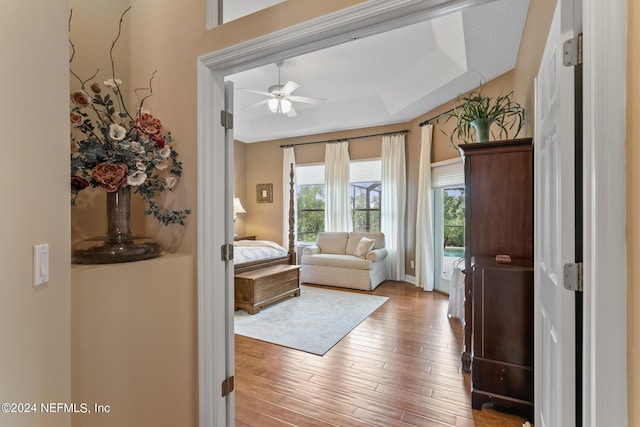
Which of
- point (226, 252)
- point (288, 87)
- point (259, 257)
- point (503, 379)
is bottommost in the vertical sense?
point (503, 379)

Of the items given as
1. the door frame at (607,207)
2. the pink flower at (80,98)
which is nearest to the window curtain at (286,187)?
the pink flower at (80,98)

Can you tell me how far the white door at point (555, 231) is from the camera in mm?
953

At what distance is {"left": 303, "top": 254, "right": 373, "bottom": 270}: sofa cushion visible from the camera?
4.99 meters

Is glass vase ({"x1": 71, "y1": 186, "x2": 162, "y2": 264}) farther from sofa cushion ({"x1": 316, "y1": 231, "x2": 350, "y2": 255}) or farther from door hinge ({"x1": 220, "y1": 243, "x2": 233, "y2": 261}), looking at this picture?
sofa cushion ({"x1": 316, "y1": 231, "x2": 350, "y2": 255})

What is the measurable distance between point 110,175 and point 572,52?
1.75 m

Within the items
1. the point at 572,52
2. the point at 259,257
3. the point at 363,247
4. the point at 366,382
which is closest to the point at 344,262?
the point at 363,247

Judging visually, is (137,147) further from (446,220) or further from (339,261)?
(446,220)

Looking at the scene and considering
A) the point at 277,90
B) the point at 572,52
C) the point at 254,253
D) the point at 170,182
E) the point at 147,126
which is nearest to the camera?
the point at 572,52

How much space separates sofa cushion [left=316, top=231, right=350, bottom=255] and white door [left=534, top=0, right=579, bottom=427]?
4.25 m

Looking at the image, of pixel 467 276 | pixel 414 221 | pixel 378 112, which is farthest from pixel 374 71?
pixel 467 276

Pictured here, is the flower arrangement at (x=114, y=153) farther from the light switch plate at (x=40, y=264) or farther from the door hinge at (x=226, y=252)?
the light switch plate at (x=40, y=264)

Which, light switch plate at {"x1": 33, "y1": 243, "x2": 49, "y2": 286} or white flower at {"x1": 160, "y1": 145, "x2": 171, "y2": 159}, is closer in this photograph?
light switch plate at {"x1": 33, "y1": 243, "x2": 49, "y2": 286}

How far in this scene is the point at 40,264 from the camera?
0.82 m

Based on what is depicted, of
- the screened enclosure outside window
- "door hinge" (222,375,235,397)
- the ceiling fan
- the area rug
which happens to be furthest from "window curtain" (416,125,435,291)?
"door hinge" (222,375,235,397)
